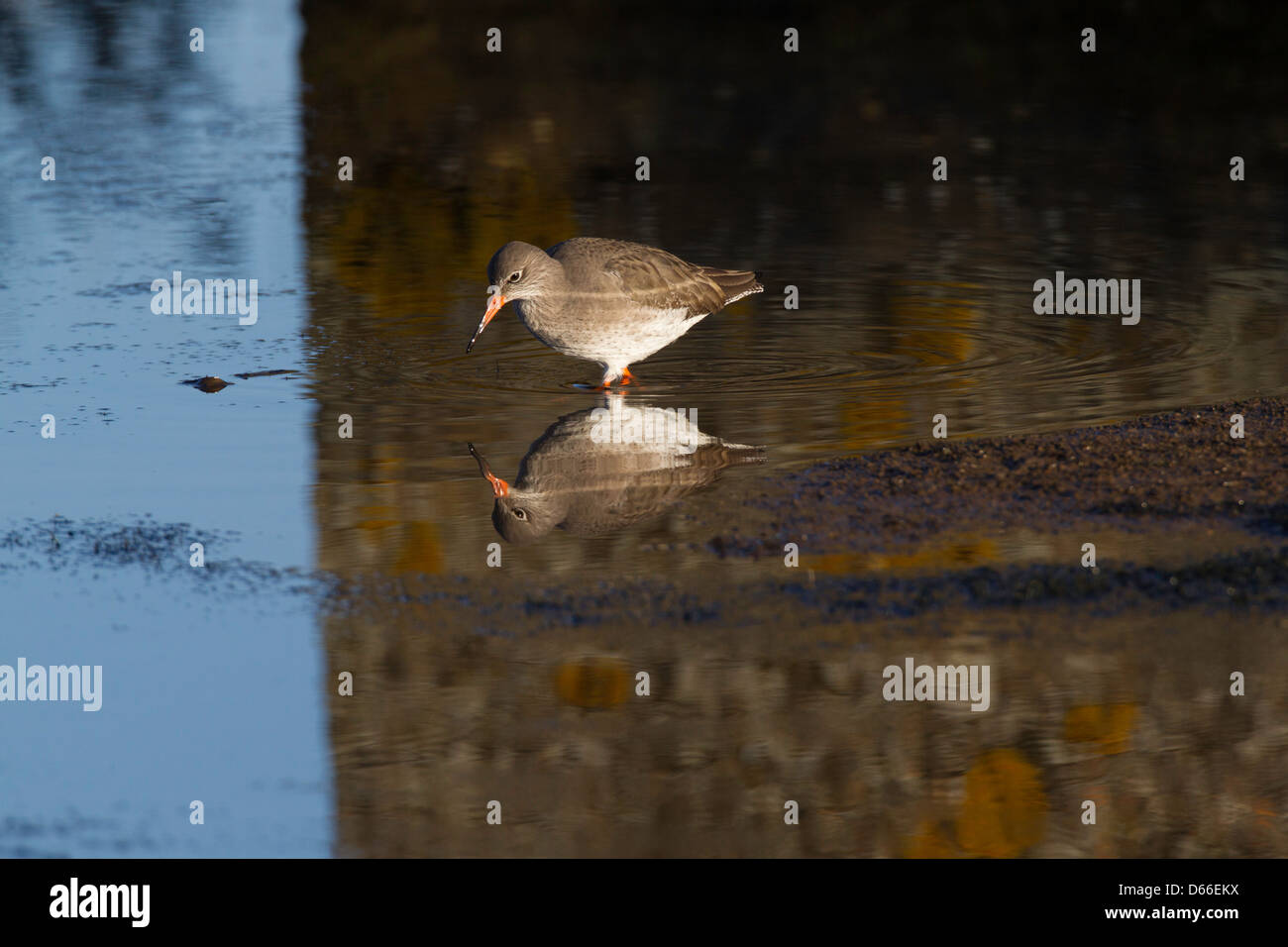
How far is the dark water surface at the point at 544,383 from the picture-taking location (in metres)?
6.25

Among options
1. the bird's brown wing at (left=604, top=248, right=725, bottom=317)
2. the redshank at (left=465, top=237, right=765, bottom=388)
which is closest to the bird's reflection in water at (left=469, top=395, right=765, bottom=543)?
the redshank at (left=465, top=237, right=765, bottom=388)

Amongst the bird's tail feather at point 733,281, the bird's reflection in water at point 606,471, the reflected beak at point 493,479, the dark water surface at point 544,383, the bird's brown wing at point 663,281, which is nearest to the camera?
the dark water surface at point 544,383

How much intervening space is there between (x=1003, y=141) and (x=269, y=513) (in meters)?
11.3

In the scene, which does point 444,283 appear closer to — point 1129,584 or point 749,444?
point 749,444

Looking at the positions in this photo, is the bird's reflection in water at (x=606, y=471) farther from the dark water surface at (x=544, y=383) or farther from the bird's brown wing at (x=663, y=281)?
the bird's brown wing at (x=663, y=281)

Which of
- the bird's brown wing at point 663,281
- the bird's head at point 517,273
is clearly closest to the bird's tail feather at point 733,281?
the bird's brown wing at point 663,281

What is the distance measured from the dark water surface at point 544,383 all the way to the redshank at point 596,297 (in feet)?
1.07

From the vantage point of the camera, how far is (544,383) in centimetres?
1077

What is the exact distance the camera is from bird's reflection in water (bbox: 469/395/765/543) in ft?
27.7

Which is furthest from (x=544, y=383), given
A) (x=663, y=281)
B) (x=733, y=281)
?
(x=733, y=281)

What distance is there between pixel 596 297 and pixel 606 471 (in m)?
1.53

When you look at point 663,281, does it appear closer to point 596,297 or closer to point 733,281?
point 596,297

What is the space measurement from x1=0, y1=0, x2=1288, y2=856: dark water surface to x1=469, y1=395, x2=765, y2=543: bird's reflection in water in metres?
0.10
